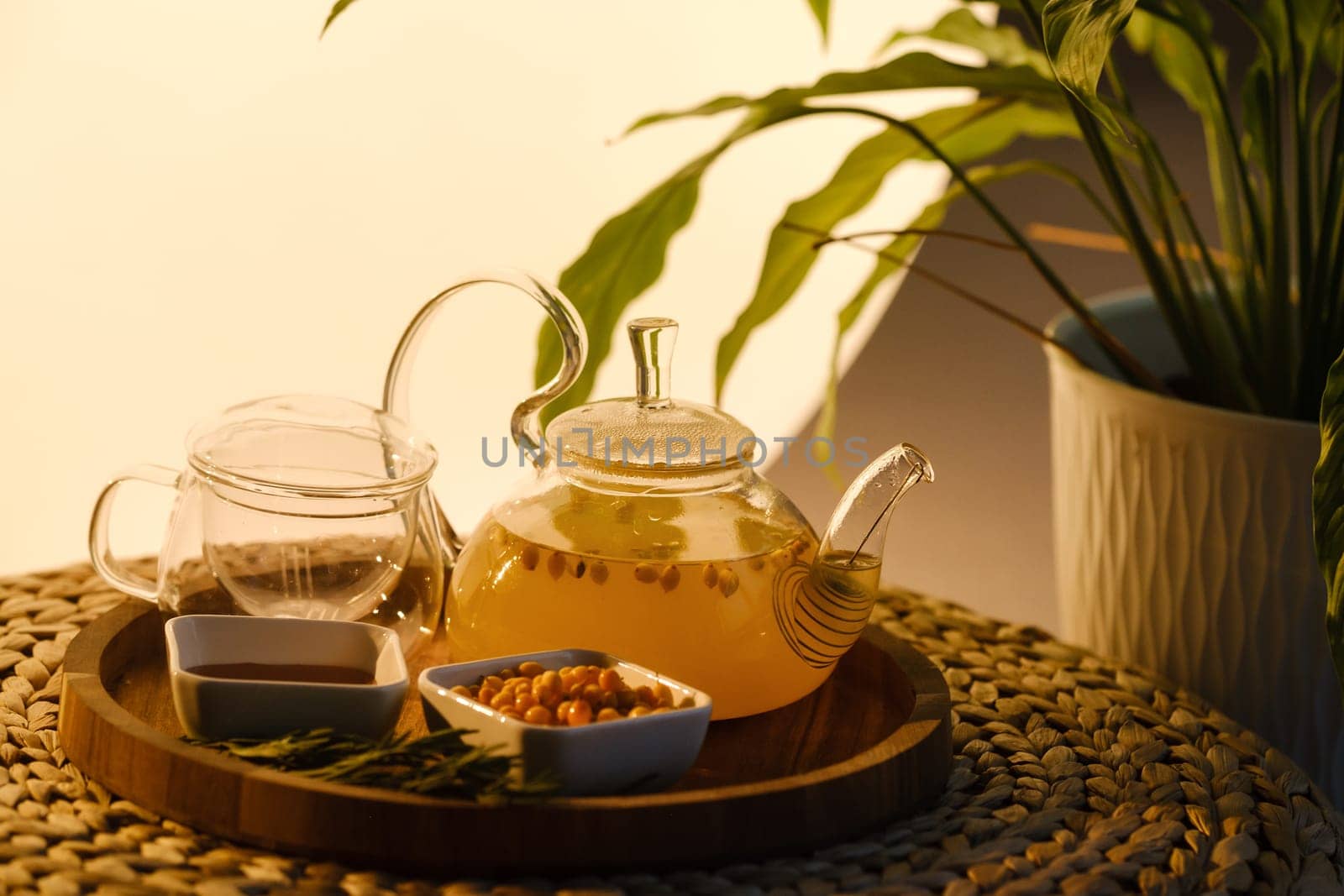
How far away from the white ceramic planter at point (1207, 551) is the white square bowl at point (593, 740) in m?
0.36

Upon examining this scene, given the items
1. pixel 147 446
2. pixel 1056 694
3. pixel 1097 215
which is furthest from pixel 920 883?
pixel 1097 215

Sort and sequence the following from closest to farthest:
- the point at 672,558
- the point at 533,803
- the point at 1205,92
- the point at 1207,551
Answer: the point at 533,803 < the point at 672,558 < the point at 1207,551 < the point at 1205,92

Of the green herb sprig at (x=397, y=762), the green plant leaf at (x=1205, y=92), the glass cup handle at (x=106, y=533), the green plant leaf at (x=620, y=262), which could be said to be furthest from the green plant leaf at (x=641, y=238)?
the green herb sprig at (x=397, y=762)

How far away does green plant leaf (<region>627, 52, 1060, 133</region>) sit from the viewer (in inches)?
31.7

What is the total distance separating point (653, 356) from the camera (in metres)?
0.66

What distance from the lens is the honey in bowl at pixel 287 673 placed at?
23.7 inches

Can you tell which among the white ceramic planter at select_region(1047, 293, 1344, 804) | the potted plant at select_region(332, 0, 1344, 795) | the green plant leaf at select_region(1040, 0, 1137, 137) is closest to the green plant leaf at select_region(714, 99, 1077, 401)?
the potted plant at select_region(332, 0, 1344, 795)

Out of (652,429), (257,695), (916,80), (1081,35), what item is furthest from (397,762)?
(916,80)

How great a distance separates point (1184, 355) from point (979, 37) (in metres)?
0.27

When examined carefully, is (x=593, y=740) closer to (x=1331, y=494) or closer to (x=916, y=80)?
(x=1331, y=494)

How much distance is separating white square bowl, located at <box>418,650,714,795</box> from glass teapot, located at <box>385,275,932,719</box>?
2.2 inches

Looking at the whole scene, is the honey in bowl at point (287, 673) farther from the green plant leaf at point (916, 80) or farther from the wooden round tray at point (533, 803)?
the green plant leaf at point (916, 80)

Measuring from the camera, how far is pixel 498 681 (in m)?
0.58

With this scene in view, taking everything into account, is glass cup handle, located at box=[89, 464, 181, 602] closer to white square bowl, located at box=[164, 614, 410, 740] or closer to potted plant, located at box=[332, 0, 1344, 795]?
white square bowl, located at box=[164, 614, 410, 740]
